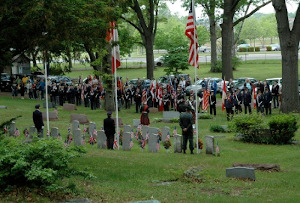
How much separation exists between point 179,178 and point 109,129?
728cm

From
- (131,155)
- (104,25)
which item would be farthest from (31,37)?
(131,155)

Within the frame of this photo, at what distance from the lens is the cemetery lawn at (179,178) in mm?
11477

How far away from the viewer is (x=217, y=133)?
24.9 m

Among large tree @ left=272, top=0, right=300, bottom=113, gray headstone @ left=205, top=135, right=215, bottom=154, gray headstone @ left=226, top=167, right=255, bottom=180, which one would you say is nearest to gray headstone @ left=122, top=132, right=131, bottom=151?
gray headstone @ left=205, top=135, right=215, bottom=154

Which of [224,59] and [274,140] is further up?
[224,59]

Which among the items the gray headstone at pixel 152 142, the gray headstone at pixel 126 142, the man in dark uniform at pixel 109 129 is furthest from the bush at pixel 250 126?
the man in dark uniform at pixel 109 129

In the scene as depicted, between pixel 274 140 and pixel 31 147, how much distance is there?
1327 cm

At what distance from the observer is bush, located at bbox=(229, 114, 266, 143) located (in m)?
21.5

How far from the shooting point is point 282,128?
69.4 feet

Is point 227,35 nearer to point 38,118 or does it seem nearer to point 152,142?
point 38,118

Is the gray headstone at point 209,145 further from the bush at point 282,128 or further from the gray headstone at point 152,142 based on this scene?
the bush at point 282,128

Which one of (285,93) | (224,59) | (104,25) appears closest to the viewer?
(104,25)

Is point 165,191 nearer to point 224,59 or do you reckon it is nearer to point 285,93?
point 285,93

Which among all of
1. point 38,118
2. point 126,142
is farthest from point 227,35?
point 126,142
